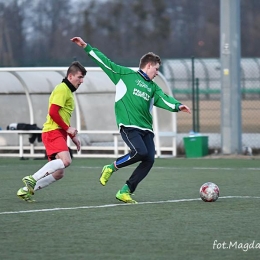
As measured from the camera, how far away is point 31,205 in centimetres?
1023

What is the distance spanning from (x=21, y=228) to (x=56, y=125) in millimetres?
2433

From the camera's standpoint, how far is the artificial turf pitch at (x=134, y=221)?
719 cm

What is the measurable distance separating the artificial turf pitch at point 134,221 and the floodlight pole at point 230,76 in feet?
15.7

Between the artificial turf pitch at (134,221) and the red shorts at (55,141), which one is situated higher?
the red shorts at (55,141)

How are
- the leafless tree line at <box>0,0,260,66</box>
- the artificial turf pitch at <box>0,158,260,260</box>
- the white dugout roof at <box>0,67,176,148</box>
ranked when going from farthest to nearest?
the leafless tree line at <box>0,0,260,66</box>, the white dugout roof at <box>0,67,176,148</box>, the artificial turf pitch at <box>0,158,260,260</box>

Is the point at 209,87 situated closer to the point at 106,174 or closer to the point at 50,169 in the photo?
the point at 106,174

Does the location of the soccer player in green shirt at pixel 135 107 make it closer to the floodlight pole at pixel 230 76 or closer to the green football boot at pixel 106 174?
the green football boot at pixel 106 174

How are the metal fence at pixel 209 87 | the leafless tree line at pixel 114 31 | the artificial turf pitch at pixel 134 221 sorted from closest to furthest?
the artificial turf pitch at pixel 134 221
the metal fence at pixel 209 87
the leafless tree line at pixel 114 31

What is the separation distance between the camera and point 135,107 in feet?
34.1

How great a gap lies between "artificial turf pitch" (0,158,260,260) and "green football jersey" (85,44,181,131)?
98cm

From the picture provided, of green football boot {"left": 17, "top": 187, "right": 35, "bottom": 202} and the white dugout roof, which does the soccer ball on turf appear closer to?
green football boot {"left": 17, "top": 187, "right": 35, "bottom": 202}

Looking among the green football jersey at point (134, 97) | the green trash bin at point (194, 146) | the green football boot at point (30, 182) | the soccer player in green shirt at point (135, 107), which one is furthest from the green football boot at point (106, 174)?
the green trash bin at point (194, 146)

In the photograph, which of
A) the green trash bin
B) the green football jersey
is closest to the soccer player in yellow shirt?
the green football jersey

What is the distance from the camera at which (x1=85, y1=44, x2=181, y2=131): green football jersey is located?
1040 cm
